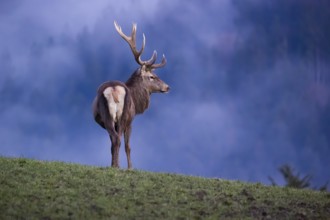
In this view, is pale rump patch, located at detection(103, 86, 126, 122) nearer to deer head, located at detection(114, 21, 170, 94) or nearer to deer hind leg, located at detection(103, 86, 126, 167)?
deer hind leg, located at detection(103, 86, 126, 167)

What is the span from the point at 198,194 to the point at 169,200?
0.93m

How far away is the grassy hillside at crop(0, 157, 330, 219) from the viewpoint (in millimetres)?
11898

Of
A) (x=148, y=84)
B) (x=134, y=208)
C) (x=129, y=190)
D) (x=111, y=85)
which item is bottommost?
(x=134, y=208)

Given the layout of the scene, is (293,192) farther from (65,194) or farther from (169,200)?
(65,194)

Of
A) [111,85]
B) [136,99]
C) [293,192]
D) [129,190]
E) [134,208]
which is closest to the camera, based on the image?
[134,208]

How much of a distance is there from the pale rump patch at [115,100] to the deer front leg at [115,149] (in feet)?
1.70

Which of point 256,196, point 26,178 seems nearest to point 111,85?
point 26,178

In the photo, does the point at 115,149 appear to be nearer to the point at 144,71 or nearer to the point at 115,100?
the point at 115,100

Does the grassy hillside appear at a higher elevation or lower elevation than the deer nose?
lower

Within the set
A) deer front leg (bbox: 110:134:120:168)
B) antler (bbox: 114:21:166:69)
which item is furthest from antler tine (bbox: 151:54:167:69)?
deer front leg (bbox: 110:134:120:168)

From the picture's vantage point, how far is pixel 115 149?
16.5 meters

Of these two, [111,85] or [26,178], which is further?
[111,85]

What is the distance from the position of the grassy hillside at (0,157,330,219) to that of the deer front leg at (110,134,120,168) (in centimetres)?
107

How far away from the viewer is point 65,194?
12789mm
